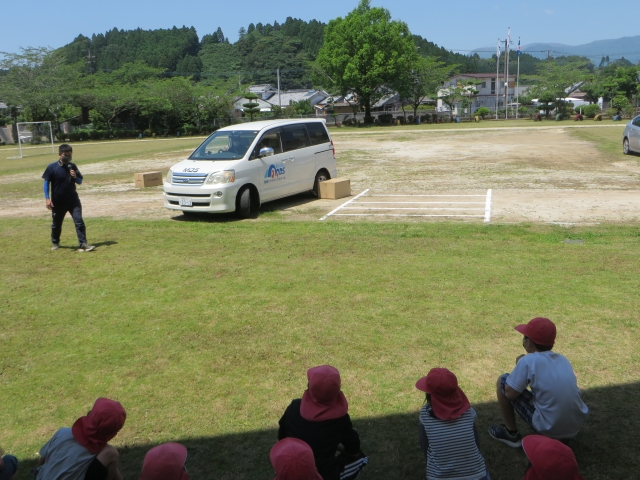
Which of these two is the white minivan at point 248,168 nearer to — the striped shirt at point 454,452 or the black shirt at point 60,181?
the black shirt at point 60,181

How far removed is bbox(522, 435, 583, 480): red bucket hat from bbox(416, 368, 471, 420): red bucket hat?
71 cm

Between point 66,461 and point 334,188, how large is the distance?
11.2 metres

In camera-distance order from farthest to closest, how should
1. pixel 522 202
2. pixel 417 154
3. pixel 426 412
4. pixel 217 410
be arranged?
pixel 417 154, pixel 522 202, pixel 217 410, pixel 426 412

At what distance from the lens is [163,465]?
2.68 meters

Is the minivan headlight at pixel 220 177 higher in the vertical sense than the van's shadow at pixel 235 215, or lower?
higher

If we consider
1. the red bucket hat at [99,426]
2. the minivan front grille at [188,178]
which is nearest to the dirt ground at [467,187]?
the minivan front grille at [188,178]

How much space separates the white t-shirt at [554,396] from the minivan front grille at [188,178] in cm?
902

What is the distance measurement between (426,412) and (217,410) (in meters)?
1.72

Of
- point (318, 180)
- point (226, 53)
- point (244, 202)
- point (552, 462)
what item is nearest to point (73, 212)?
point (244, 202)

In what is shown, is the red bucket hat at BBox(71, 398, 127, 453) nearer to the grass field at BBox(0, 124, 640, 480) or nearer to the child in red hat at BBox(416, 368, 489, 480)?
the grass field at BBox(0, 124, 640, 480)

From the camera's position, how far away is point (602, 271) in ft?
24.7

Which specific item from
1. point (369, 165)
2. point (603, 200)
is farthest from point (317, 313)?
point (369, 165)

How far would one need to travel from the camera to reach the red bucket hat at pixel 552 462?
8.17 ft

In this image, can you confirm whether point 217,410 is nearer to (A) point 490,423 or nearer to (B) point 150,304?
(A) point 490,423
